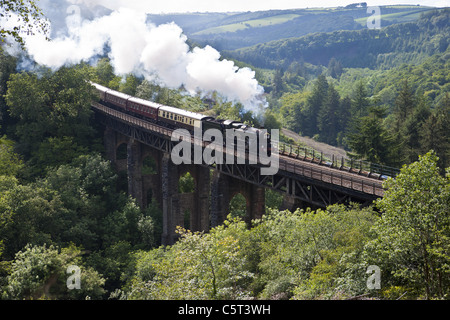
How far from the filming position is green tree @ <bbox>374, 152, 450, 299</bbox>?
63.3 ft

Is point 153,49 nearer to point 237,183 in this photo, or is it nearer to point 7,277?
point 237,183

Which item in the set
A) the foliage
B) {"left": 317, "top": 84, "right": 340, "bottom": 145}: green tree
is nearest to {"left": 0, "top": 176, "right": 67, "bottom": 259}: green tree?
the foliage

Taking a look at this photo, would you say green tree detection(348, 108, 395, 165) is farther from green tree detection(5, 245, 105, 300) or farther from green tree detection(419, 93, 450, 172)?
green tree detection(5, 245, 105, 300)

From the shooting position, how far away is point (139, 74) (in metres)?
75.9

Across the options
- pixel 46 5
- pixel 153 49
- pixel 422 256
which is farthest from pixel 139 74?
pixel 46 5

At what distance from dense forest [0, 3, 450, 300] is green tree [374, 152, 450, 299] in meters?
0.05

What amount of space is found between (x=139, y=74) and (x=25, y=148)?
23.7m

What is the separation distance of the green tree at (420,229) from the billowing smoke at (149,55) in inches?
1418

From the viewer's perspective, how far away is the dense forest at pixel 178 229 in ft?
66.4

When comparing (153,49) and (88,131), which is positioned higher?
(153,49)
